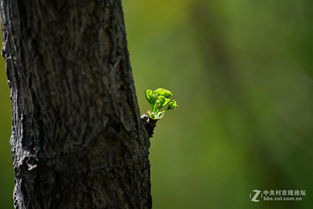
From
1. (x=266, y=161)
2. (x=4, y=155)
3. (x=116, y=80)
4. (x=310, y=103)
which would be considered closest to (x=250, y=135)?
(x=266, y=161)

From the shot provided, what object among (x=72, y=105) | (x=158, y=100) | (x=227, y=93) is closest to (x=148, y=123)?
(x=158, y=100)

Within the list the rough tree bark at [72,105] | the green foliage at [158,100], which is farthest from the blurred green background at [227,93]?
the rough tree bark at [72,105]

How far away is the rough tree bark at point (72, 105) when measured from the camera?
63 cm

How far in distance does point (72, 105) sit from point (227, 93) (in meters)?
1.29

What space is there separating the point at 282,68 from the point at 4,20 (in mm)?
1331

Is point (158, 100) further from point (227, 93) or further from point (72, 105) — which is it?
point (227, 93)

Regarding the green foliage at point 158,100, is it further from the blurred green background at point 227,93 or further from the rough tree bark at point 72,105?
the blurred green background at point 227,93

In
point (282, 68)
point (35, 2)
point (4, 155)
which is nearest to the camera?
point (35, 2)

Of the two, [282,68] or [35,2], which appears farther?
[282,68]

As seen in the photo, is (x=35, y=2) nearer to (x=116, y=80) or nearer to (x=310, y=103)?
(x=116, y=80)

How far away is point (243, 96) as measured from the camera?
1.86 metres

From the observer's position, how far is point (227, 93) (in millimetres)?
1875

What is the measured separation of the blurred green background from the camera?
1.82 metres

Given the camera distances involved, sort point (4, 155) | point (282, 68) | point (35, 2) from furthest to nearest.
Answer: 1. point (4, 155)
2. point (282, 68)
3. point (35, 2)
